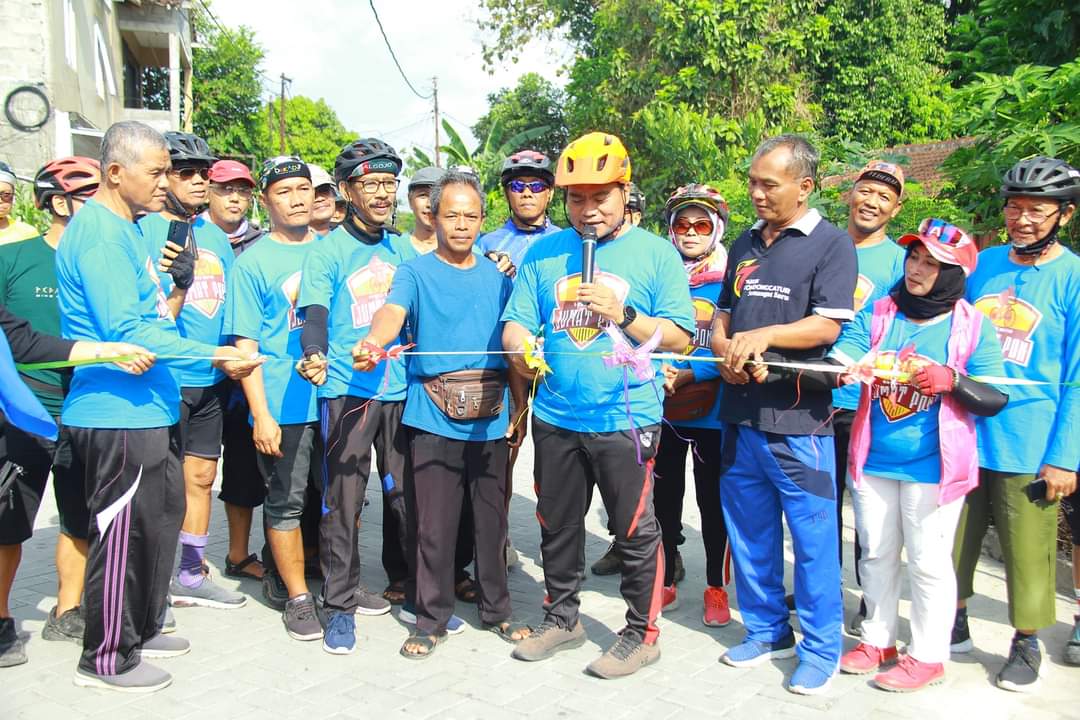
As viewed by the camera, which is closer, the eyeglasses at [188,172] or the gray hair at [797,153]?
the gray hair at [797,153]

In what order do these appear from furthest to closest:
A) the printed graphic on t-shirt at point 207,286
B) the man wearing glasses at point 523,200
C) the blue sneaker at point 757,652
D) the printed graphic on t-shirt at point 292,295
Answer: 1. the man wearing glasses at point 523,200
2. the printed graphic on t-shirt at point 207,286
3. the printed graphic on t-shirt at point 292,295
4. the blue sneaker at point 757,652

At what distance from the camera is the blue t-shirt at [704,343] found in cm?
520

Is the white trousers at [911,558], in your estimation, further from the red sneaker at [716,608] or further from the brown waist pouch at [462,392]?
the brown waist pouch at [462,392]

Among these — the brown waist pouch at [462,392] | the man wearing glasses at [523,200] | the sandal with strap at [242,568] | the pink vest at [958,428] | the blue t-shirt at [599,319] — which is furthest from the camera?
the man wearing glasses at [523,200]

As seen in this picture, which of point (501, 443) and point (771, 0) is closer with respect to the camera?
point (501, 443)

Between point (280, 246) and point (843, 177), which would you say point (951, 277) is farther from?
point (843, 177)

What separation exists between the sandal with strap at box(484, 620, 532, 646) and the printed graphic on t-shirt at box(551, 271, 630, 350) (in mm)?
1581

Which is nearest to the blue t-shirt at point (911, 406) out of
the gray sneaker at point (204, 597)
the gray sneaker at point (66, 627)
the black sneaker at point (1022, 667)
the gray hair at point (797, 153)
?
the gray hair at point (797, 153)

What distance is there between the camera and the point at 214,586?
18.0 feet

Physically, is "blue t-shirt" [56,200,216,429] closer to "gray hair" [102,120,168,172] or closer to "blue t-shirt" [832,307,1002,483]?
"gray hair" [102,120,168,172]

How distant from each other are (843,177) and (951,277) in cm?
609

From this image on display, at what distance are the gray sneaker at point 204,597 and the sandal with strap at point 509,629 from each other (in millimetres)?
1590

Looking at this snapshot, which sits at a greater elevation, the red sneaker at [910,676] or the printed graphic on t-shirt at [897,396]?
the printed graphic on t-shirt at [897,396]

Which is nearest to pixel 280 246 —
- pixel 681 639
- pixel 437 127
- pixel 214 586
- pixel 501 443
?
pixel 501 443
